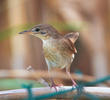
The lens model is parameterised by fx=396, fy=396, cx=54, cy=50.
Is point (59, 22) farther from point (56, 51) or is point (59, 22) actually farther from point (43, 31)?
point (43, 31)

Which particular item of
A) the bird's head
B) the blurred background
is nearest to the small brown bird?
the bird's head

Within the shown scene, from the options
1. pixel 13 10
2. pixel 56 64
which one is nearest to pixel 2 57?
pixel 13 10

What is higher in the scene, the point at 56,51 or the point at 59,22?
the point at 56,51

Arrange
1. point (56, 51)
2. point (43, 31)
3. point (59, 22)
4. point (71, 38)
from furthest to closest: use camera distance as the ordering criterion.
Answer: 1. point (59, 22)
2. point (71, 38)
3. point (56, 51)
4. point (43, 31)

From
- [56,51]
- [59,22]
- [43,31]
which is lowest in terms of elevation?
[59,22]

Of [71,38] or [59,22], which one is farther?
[59,22]

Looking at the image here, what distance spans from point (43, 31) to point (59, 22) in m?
1.93

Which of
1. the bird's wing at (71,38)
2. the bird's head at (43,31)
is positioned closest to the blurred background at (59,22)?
the bird's wing at (71,38)

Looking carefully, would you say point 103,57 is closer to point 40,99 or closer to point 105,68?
point 105,68

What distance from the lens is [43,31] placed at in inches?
69.8

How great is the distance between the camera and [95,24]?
379 centimetres

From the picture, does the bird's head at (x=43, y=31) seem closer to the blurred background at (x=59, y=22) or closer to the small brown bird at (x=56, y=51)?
the small brown bird at (x=56, y=51)

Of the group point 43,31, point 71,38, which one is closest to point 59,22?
point 71,38

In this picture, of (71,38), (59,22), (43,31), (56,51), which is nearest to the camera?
(43,31)
